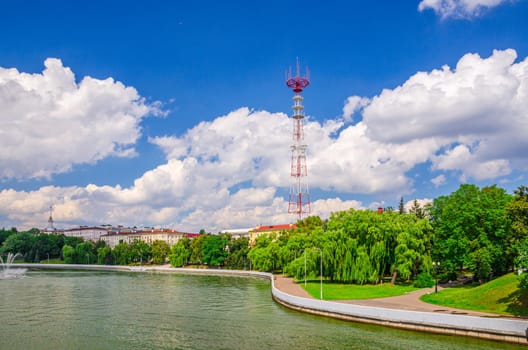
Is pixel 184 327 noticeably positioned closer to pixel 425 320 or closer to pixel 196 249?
pixel 425 320

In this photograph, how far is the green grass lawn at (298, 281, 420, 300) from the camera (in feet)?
162

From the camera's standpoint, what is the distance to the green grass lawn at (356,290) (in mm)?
49319

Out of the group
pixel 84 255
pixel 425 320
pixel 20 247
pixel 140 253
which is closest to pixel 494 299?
pixel 425 320

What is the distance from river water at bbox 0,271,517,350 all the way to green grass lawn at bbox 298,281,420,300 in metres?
5.66

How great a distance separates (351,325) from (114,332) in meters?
19.0

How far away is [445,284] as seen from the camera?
58.1 m

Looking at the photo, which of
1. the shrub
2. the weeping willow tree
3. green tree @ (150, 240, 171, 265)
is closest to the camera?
the shrub

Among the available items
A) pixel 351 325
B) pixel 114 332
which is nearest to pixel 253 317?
pixel 351 325

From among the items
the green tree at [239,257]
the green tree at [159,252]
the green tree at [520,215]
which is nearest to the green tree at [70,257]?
the green tree at [159,252]

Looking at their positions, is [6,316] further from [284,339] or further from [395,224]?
[395,224]

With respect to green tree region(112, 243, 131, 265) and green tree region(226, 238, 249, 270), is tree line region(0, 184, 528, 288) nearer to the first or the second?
green tree region(226, 238, 249, 270)

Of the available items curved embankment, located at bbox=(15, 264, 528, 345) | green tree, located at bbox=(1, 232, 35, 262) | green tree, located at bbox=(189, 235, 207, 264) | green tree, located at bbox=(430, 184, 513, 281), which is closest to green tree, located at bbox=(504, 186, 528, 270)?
green tree, located at bbox=(430, 184, 513, 281)

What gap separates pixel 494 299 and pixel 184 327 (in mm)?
26272

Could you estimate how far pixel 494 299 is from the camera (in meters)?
39.6
